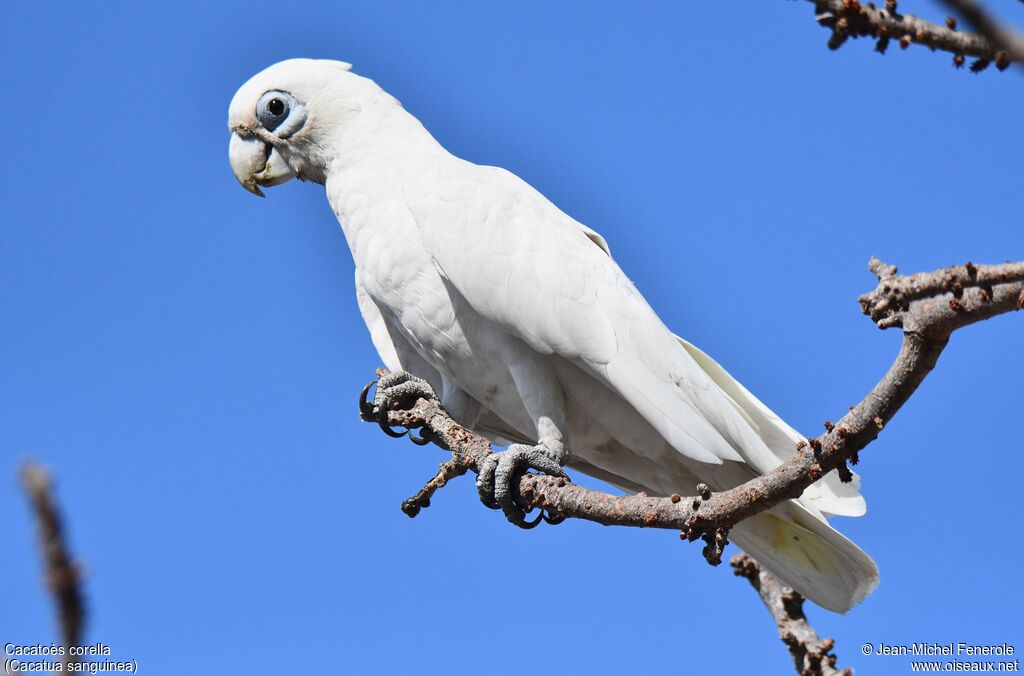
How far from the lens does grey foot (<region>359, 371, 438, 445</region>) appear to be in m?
4.82

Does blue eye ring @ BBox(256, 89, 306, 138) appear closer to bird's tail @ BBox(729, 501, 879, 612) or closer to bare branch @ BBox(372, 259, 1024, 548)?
bare branch @ BBox(372, 259, 1024, 548)

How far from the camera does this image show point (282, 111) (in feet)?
16.3

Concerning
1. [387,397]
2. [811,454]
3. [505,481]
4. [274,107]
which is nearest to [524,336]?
[505,481]

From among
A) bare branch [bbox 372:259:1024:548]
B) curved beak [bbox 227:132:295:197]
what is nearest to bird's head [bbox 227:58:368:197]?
curved beak [bbox 227:132:295:197]

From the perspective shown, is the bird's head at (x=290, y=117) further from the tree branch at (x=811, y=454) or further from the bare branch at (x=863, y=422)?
the bare branch at (x=863, y=422)

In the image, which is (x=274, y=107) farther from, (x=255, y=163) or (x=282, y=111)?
(x=255, y=163)

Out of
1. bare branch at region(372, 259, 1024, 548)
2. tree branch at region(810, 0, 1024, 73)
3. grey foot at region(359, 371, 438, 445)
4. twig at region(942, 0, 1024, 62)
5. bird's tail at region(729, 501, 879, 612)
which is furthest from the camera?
grey foot at region(359, 371, 438, 445)

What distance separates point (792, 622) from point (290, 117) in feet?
10.5

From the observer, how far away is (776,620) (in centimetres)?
425

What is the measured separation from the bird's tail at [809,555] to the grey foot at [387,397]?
1.56m

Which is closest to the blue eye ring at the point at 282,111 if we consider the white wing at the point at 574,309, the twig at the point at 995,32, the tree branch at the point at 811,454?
the white wing at the point at 574,309

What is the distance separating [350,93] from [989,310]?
328cm

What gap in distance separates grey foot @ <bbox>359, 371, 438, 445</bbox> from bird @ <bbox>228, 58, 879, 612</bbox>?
0.01m

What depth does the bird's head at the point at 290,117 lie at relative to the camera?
16.2ft
